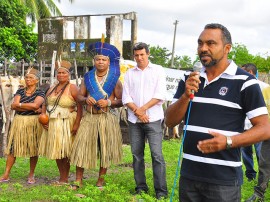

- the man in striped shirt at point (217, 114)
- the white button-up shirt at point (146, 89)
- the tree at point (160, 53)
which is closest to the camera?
the man in striped shirt at point (217, 114)

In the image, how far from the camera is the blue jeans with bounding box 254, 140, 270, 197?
5.71 meters

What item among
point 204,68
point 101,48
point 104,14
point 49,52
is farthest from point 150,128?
point 49,52

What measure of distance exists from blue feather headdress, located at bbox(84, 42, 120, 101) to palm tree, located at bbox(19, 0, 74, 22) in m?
17.0

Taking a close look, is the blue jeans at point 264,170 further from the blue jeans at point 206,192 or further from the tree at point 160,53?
the tree at point 160,53

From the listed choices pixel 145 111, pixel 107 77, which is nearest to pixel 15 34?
pixel 107 77

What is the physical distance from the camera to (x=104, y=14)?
18406 millimetres

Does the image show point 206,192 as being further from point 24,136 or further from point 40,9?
point 40,9

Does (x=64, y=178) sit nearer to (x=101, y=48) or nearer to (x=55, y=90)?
(x=55, y=90)

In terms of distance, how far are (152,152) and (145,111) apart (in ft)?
1.75

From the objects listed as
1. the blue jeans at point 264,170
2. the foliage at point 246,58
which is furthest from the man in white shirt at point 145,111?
the foliage at point 246,58

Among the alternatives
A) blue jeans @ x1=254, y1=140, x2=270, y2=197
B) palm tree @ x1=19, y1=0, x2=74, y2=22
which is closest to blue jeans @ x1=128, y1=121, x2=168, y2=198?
blue jeans @ x1=254, y1=140, x2=270, y2=197

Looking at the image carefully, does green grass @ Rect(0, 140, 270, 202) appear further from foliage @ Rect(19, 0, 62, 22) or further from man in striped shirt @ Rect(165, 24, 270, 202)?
foliage @ Rect(19, 0, 62, 22)

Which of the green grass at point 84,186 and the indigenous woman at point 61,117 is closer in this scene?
the green grass at point 84,186

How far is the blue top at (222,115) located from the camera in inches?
110
